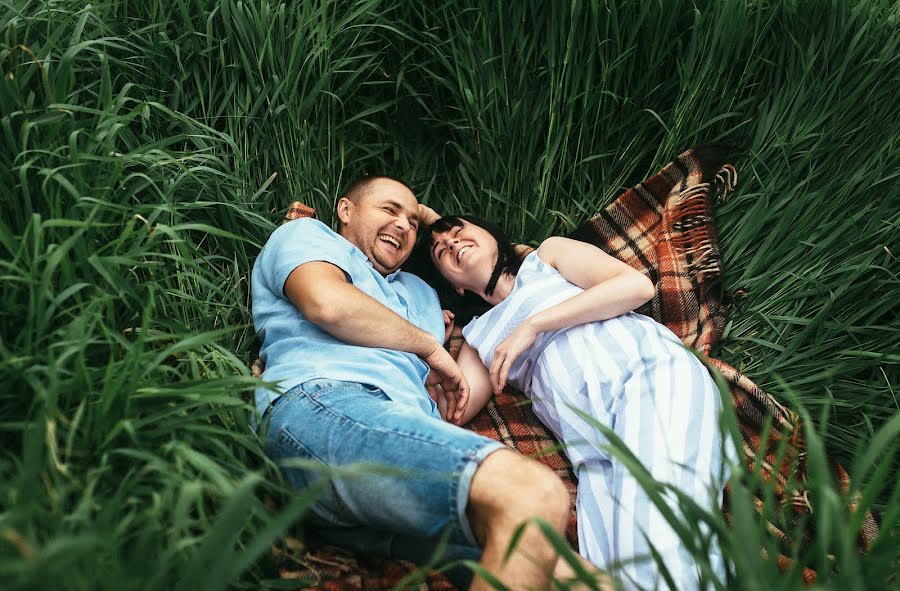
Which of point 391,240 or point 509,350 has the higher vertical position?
point 391,240

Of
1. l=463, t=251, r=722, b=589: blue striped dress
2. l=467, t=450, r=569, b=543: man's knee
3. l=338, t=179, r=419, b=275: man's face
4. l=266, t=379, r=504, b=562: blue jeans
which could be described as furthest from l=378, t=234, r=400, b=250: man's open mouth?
l=467, t=450, r=569, b=543: man's knee

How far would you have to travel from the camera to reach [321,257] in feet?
6.27

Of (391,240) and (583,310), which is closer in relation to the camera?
(583,310)

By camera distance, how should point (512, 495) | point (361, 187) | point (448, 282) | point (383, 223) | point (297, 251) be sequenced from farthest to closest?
1. point (448, 282)
2. point (361, 187)
3. point (383, 223)
4. point (297, 251)
5. point (512, 495)

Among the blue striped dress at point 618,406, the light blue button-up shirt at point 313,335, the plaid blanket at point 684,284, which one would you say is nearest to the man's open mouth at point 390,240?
the light blue button-up shirt at point 313,335

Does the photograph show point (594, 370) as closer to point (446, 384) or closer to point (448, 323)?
point (446, 384)

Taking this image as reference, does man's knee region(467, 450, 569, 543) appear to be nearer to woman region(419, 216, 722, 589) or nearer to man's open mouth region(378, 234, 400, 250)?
woman region(419, 216, 722, 589)

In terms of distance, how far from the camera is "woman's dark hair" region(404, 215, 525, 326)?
2.38 m

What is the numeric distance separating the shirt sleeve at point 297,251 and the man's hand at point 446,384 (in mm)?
332

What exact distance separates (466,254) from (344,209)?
44cm

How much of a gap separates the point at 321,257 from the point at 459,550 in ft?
2.77

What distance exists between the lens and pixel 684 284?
2281mm

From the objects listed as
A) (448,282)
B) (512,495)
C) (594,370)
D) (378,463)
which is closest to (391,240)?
(448,282)

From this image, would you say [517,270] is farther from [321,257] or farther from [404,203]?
[321,257]
